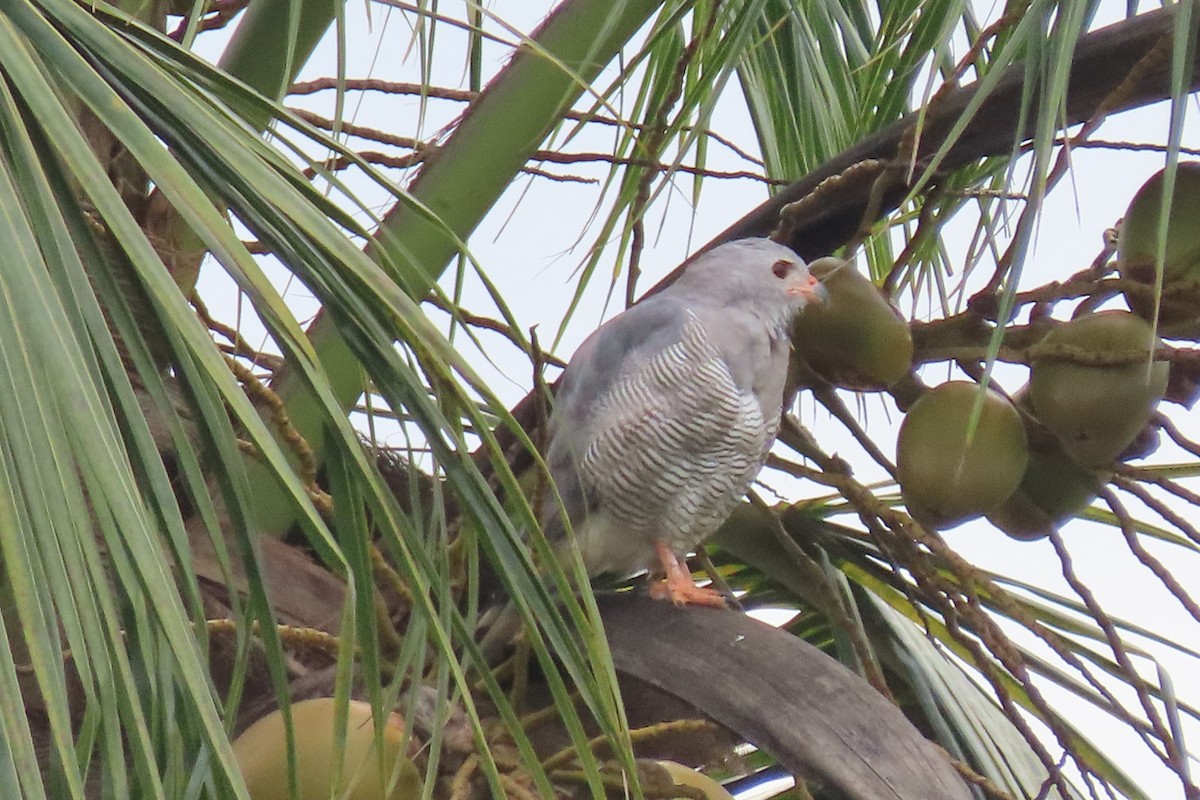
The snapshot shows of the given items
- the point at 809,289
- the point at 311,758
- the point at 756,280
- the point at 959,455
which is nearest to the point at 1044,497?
the point at 959,455

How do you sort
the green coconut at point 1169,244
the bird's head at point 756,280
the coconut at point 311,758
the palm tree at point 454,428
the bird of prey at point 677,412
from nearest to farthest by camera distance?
the palm tree at point 454,428 < the coconut at point 311,758 < the green coconut at point 1169,244 < the bird's head at point 756,280 < the bird of prey at point 677,412

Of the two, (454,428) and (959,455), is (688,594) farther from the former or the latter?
(454,428)

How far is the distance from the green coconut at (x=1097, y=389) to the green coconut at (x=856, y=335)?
7.3 inches

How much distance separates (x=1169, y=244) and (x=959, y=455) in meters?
0.34

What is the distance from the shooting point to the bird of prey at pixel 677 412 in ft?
7.37

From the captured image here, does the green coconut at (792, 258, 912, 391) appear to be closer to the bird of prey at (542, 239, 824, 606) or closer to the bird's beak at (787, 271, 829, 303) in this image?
the bird's beak at (787, 271, 829, 303)

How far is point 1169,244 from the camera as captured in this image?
1.63 meters

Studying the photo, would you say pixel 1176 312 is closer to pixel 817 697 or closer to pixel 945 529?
pixel 945 529

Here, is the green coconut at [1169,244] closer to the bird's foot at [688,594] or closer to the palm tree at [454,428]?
the palm tree at [454,428]

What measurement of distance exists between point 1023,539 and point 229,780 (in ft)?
4.39

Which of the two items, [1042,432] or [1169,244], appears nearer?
[1169,244]

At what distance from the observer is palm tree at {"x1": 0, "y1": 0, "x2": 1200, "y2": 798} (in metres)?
0.83

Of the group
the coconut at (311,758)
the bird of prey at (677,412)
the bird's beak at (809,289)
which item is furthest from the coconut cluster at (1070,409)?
the coconut at (311,758)

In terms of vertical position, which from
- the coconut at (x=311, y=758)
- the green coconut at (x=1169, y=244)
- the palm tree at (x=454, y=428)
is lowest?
the coconut at (x=311, y=758)
